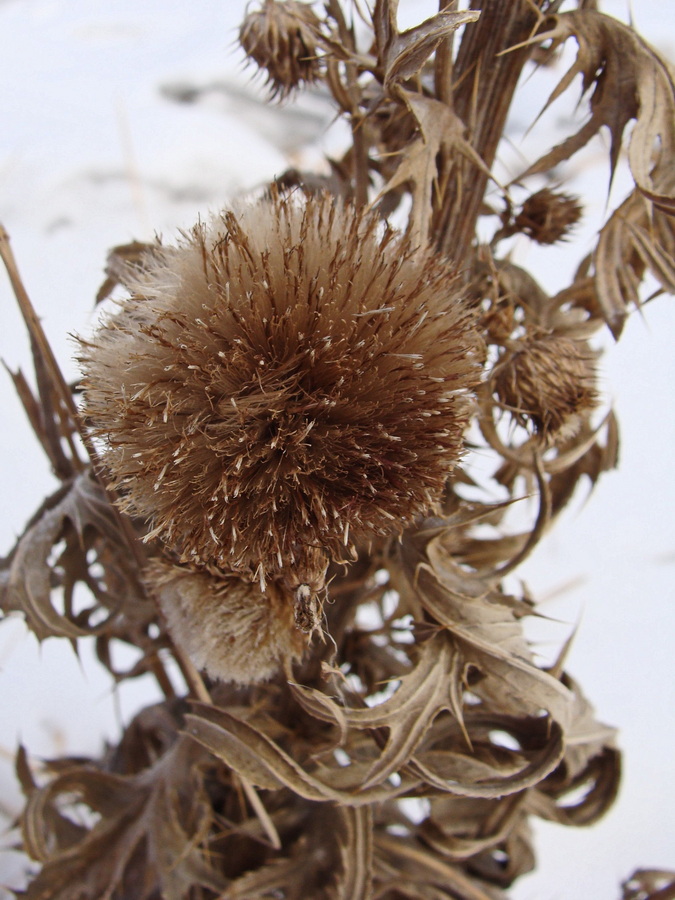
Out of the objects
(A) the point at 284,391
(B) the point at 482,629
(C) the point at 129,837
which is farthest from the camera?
(C) the point at 129,837

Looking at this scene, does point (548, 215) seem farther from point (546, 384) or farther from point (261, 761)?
point (261, 761)

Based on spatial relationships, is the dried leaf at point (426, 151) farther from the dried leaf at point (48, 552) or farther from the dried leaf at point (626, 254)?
the dried leaf at point (48, 552)

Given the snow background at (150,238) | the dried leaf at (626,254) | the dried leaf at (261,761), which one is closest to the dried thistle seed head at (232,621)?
the dried leaf at (261,761)

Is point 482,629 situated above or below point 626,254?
below

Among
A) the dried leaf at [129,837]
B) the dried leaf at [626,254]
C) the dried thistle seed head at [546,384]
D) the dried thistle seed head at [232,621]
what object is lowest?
the dried leaf at [129,837]

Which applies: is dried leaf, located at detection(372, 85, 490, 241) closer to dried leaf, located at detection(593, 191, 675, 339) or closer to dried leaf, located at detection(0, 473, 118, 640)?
dried leaf, located at detection(593, 191, 675, 339)

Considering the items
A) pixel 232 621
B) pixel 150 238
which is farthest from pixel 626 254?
pixel 150 238

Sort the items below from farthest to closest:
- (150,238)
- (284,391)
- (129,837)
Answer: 1. (150,238)
2. (129,837)
3. (284,391)
